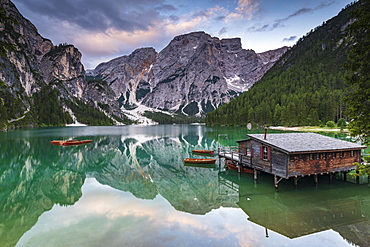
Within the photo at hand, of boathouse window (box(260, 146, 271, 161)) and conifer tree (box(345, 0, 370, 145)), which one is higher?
conifer tree (box(345, 0, 370, 145))

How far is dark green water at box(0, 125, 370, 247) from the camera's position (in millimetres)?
13906

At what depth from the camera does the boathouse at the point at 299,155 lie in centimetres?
2198

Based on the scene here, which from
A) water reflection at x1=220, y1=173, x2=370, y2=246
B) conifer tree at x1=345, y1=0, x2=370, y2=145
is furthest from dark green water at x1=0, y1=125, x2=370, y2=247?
conifer tree at x1=345, y1=0, x2=370, y2=145

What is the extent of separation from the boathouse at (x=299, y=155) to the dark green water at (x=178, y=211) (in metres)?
2.09

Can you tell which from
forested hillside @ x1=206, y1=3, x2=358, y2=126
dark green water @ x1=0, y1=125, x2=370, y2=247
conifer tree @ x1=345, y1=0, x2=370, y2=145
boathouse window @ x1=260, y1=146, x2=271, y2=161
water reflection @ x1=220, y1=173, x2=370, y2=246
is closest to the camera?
conifer tree @ x1=345, y1=0, x2=370, y2=145

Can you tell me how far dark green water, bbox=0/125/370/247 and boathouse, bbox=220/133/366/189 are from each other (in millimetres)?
2089

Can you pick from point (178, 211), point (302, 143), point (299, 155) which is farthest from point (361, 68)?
point (178, 211)

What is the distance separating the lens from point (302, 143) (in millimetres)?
24125

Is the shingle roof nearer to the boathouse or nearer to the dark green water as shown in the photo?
the boathouse

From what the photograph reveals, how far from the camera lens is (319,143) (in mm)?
24422

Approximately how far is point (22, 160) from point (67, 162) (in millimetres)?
8595

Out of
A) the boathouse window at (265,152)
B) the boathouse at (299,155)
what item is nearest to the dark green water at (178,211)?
the boathouse at (299,155)

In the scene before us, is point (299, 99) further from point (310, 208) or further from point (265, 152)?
point (310, 208)

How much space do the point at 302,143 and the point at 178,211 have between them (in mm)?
15347
